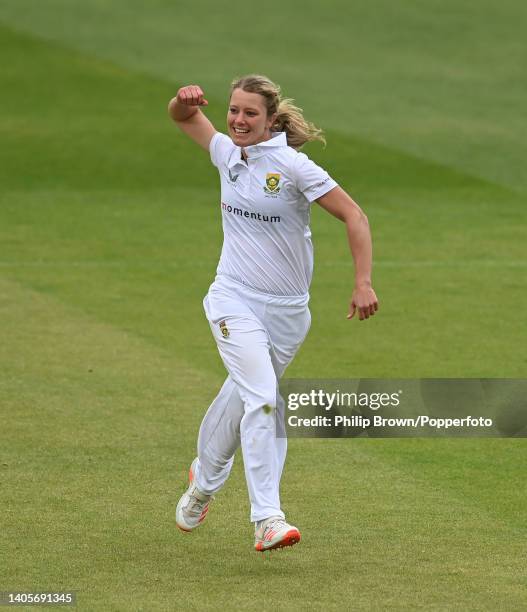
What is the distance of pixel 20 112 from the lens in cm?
2738

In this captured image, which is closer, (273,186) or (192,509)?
(273,186)

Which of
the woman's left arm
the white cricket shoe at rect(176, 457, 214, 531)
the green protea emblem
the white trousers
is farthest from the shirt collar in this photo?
the white cricket shoe at rect(176, 457, 214, 531)

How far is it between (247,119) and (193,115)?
0.59 meters

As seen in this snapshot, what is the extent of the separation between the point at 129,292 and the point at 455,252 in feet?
14.5

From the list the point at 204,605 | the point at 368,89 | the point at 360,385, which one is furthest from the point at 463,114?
the point at 204,605

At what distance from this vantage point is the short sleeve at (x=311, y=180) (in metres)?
7.55

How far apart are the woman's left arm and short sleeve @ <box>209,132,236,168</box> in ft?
2.04

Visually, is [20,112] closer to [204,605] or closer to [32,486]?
[32,486]

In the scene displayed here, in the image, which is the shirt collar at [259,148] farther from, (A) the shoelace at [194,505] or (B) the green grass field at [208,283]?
(B) the green grass field at [208,283]

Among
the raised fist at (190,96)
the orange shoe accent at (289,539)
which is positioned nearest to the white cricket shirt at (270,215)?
the raised fist at (190,96)

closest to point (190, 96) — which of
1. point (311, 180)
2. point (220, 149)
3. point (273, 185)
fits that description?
point (220, 149)

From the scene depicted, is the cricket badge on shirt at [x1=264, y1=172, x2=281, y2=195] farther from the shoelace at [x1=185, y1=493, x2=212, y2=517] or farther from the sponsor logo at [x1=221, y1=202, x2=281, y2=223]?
the shoelace at [x1=185, y1=493, x2=212, y2=517]

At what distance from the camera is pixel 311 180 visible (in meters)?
7.58

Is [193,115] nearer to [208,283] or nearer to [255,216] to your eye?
[255,216]
